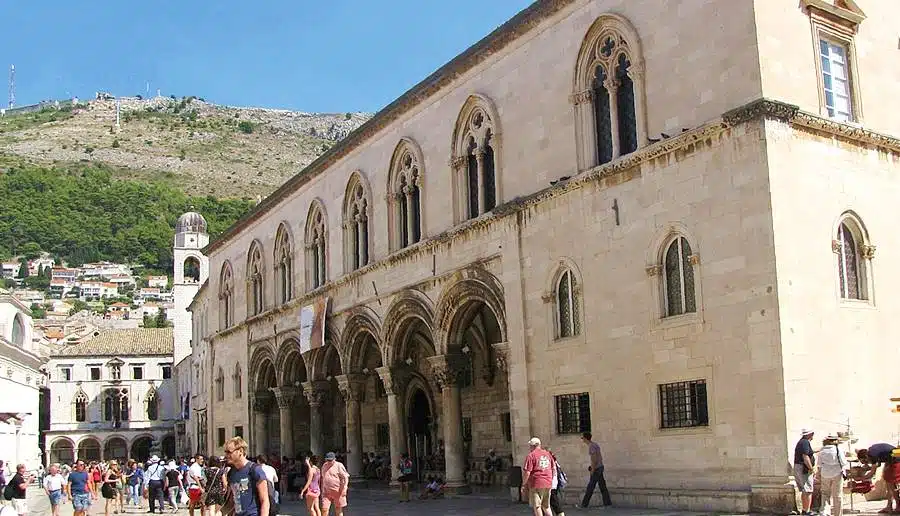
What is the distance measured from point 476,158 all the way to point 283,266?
49.3 ft

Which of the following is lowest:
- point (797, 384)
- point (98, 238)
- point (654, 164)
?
point (797, 384)

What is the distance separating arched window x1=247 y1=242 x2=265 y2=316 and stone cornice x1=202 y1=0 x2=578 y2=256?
464 centimetres

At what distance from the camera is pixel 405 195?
28141 mm

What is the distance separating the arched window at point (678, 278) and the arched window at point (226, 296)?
28.8m

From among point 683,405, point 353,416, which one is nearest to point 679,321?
point 683,405

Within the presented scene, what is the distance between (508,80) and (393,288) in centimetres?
745

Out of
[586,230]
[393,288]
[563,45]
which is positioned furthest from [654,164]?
[393,288]

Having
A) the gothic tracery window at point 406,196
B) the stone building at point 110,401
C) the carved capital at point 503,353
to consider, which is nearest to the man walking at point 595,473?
the carved capital at point 503,353

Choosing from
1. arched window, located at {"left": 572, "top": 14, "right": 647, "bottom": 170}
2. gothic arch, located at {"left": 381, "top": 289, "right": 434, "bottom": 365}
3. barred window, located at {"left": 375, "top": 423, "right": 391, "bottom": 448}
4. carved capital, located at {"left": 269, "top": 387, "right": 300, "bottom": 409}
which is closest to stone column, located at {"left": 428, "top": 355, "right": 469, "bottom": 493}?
gothic arch, located at {"left": 381, "top": 289, "right": 434, "bottom": 365}

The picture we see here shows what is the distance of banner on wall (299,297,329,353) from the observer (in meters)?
32.3

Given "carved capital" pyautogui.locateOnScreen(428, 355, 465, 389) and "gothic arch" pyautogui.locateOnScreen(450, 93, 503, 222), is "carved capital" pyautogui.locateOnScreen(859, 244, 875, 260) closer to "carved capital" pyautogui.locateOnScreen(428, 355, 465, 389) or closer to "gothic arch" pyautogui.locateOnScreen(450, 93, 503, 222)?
"gothic arch" pyautogui.locateOnScreen(450, 93, 503, 222)

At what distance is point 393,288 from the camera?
92.1ft

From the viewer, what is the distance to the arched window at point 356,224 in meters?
30.5

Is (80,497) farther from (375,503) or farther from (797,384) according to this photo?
(797,384)
